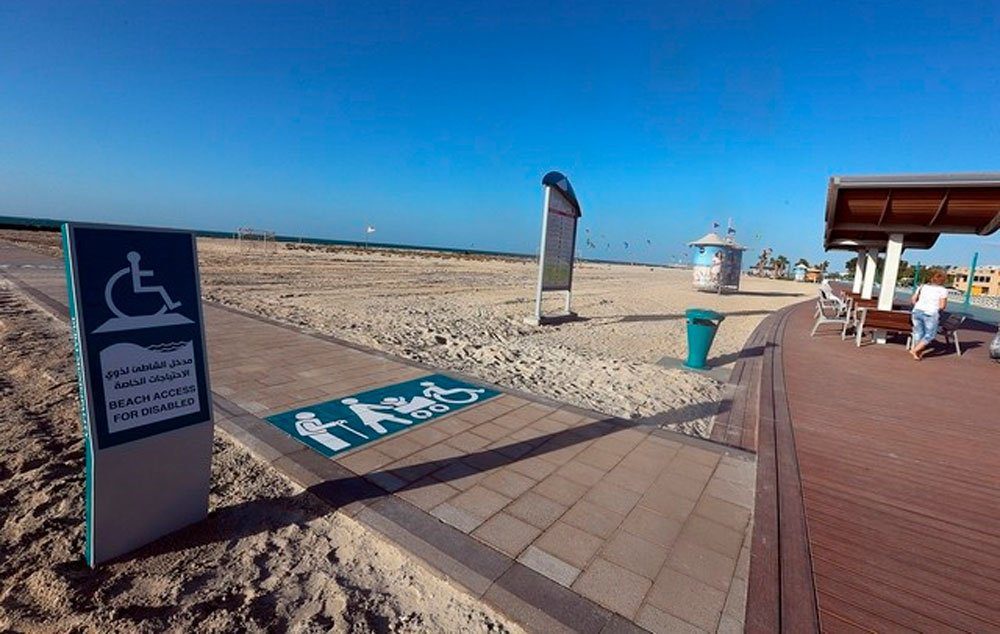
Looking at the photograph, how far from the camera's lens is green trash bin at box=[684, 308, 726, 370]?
6715 millimetres

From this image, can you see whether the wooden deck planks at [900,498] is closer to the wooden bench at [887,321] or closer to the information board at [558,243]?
the wooden bench at [887,321]

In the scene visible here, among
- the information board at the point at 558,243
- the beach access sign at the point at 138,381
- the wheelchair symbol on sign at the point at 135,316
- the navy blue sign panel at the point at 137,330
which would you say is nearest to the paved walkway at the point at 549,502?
the beach access sign at the point at 138,381

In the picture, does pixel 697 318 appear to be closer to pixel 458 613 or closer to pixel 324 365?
pixel 324 365

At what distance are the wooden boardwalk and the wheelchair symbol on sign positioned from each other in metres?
3.18

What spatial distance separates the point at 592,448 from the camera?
369 centimetres

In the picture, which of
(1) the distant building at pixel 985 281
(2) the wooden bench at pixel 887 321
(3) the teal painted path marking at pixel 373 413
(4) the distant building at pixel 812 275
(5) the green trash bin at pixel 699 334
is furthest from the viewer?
(4) the distant building at pixel 812 275

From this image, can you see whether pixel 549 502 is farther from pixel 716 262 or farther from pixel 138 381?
pixel 716 262

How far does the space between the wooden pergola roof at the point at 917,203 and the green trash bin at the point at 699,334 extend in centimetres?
504

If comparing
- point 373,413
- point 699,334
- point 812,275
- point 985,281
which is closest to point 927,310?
point 699,334

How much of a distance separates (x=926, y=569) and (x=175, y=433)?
4.17 meters

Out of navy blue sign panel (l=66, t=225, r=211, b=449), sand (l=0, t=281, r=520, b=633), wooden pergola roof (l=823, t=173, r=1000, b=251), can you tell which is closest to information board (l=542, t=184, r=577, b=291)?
wooden pergola roof (l=823, t=173, r=1000, b=251)

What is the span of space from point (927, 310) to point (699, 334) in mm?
4953

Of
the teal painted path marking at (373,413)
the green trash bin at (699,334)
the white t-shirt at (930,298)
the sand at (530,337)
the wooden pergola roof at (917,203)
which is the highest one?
the wooden pergola roof at (917,203)

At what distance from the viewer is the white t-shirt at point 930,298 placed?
7.88 meters
